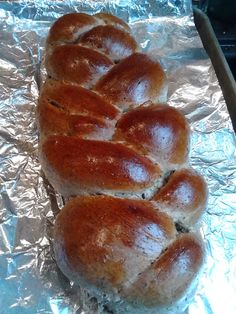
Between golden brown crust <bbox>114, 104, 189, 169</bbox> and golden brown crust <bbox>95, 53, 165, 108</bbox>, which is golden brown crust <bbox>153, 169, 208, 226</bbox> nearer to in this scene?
golden brown crust <bbox>114, 104, 189, 169</bbox>

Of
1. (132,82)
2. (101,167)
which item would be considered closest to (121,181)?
(101,167)

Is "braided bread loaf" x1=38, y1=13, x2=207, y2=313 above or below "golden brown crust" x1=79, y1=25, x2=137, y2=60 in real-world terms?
below

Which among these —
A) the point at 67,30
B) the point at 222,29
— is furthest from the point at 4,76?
the point at 222,29

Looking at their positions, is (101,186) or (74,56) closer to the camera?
(101,186)

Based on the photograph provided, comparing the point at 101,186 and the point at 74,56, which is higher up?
the point at 74,56

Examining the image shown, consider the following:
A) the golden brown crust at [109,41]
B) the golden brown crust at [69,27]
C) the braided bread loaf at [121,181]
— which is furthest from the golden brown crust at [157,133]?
the golden brown crust at [69,27]

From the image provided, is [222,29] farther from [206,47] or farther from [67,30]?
[67,30]

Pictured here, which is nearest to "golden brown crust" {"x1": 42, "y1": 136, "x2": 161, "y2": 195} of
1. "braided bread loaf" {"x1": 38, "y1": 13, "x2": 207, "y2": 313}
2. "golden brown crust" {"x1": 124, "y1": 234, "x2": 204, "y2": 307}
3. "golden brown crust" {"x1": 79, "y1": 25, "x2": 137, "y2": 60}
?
"braided bread loaf" {"x1": 38, "y1": 13, "x2": 207, "y2": 313}

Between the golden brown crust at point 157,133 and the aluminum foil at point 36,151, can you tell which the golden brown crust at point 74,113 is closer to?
the golden brown crust at point 157,133
